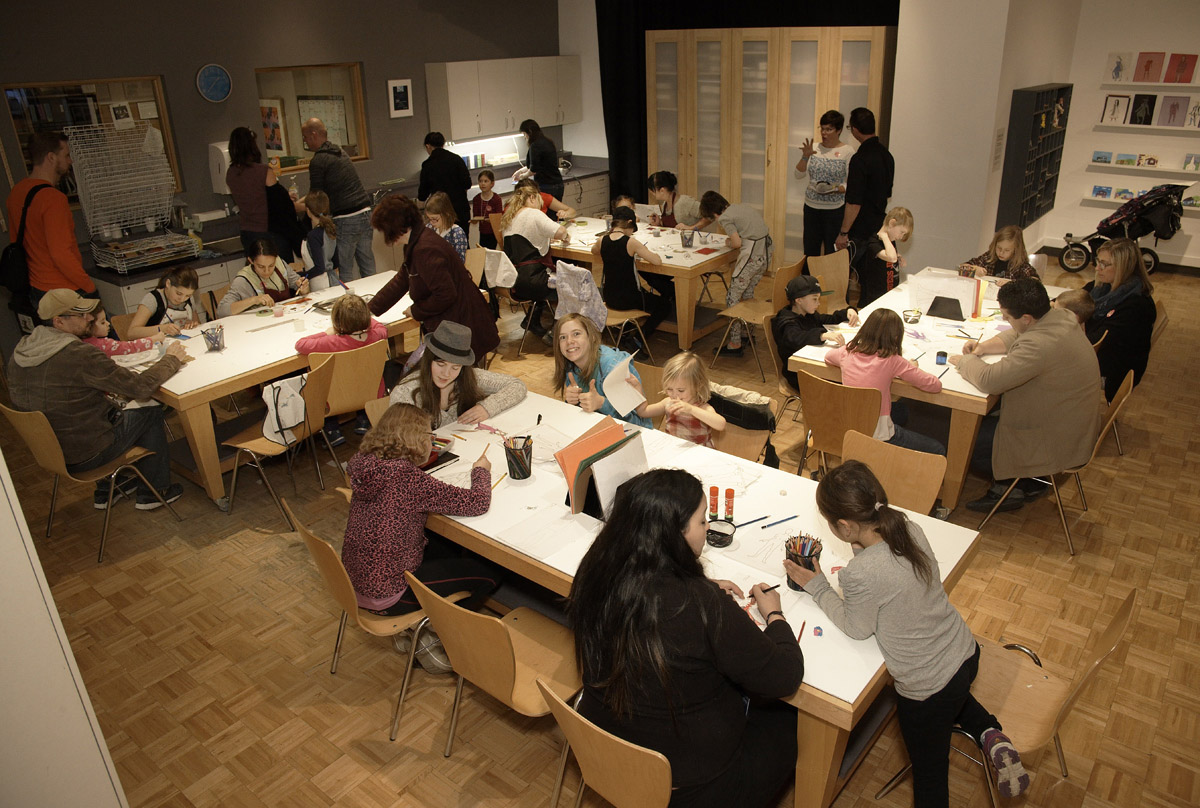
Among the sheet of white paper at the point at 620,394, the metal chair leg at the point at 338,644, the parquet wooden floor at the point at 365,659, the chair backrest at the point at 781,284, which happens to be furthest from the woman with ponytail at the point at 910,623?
the chair backrest at the point at 781,284

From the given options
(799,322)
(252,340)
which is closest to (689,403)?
(799,322)

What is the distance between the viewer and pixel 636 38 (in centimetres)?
914

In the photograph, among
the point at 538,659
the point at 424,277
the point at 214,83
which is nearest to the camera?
the point at 538,659

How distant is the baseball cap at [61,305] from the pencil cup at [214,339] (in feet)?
2.09

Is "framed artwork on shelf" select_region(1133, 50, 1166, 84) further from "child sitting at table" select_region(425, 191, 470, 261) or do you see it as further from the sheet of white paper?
the sheet of white paper

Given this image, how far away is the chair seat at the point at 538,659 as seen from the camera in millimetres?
2666

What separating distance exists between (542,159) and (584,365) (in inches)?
199

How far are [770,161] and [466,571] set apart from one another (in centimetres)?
649

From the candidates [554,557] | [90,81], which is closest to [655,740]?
[554,557]

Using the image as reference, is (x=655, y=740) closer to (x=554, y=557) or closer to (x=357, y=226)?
(x=554, y=557)

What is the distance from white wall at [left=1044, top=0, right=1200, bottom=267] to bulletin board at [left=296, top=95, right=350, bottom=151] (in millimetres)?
7080

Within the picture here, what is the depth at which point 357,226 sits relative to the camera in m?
7.23

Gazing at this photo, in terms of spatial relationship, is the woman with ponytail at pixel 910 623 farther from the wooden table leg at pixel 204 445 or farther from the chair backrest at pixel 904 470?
the wooden table leg at pixel 204 445

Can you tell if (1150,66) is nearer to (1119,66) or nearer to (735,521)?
(1119,66)
